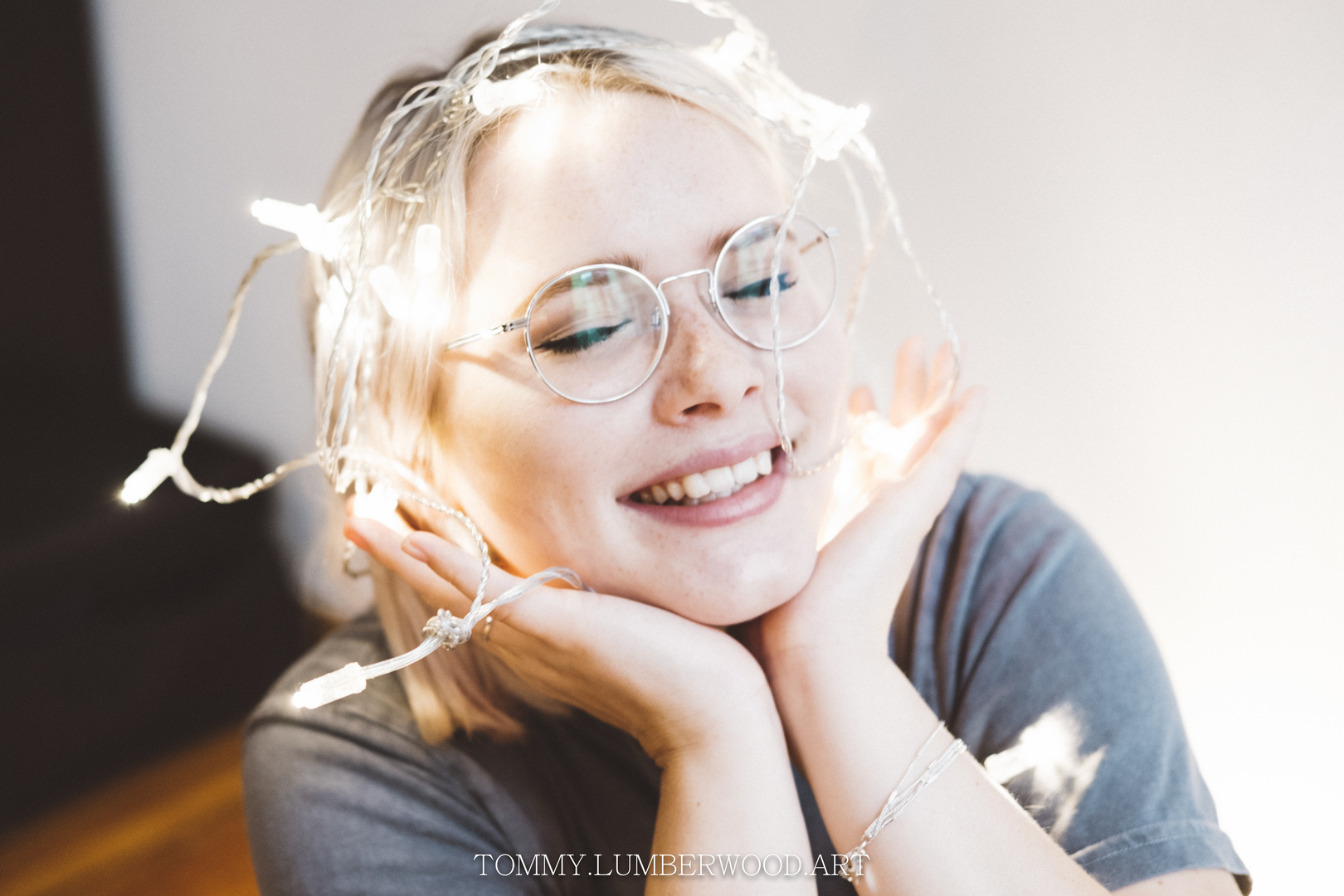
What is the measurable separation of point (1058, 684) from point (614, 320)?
0.68 metres

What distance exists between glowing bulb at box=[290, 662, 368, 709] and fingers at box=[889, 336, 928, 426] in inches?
32.4

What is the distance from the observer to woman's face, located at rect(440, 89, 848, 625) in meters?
0.94

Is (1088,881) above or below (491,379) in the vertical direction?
below

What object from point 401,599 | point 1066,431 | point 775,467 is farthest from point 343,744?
point 1066,431

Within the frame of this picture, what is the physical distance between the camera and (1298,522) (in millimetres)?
1385

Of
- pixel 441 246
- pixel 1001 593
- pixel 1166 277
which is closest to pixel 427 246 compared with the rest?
pixel 441 246

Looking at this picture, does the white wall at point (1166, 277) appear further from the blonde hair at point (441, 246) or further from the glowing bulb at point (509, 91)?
the glowing bulb at point (509, 91)

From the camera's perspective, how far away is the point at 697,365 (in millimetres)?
923

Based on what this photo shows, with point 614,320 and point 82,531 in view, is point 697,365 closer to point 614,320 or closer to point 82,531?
point 614,320

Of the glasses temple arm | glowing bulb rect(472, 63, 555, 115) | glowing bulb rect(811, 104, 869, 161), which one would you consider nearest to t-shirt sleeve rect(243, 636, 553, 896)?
the glasses temple arm

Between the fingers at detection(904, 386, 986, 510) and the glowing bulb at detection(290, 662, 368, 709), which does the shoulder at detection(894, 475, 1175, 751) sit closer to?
the fingers at detection(904, 386, 986, 510)

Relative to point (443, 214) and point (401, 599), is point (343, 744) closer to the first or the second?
point (401, 599)

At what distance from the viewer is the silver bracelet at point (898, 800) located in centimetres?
90

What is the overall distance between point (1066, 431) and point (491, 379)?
1.14 meters
